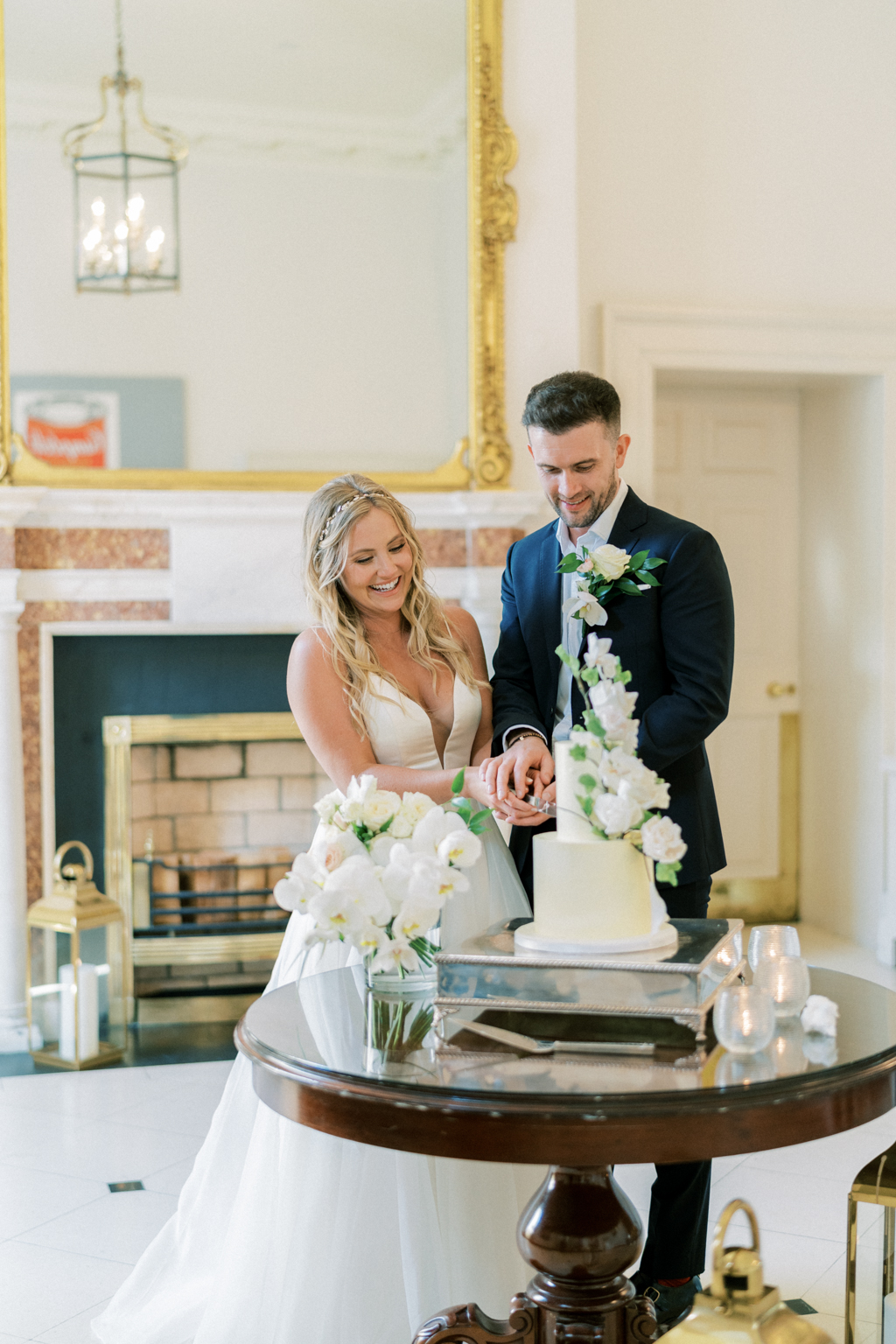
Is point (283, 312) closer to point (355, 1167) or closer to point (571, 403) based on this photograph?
point (571, 403)

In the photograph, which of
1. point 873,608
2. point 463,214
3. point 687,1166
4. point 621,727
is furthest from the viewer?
point 873,608

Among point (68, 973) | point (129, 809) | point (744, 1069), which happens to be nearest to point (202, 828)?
point (129, 809)

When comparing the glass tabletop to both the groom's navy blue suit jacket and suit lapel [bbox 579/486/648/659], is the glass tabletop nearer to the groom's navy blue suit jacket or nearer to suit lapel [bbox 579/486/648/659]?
the groom's navy blue suit jacket

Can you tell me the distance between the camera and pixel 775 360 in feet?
16.6

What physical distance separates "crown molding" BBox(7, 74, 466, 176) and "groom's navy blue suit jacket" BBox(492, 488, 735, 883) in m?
2.63

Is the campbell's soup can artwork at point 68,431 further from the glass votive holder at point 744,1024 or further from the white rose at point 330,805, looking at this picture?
the glass votive holder at point 744,1024

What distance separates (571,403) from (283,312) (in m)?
2.59

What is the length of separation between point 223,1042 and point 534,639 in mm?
2433

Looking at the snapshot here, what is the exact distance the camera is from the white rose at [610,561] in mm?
2029

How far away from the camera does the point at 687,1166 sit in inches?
87.0

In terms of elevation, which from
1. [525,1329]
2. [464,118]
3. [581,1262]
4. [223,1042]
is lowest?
[223,1042]

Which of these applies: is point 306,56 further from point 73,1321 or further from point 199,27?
point 73,1321

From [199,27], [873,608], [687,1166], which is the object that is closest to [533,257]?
[199,27]

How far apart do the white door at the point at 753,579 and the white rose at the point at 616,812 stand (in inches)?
155
